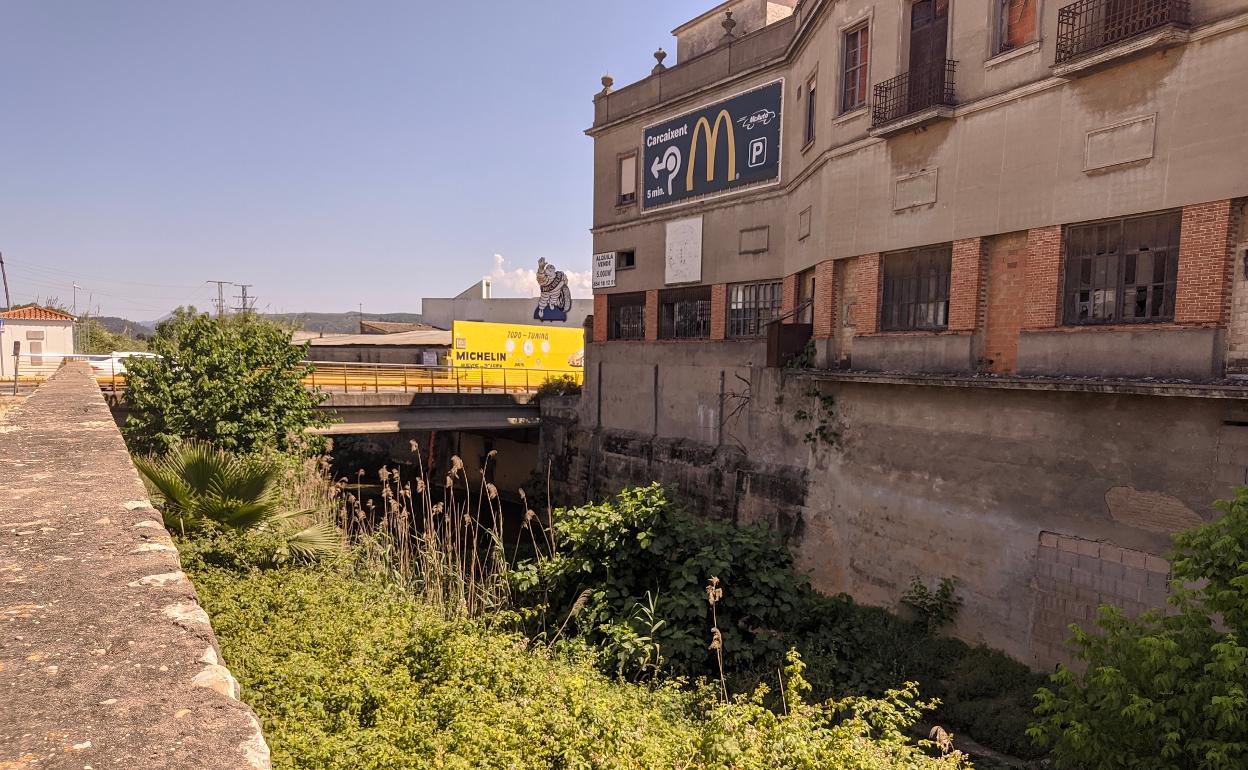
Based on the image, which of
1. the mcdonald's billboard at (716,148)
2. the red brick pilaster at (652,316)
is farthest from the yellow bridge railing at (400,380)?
the mcdonald's billboard at (716,148)

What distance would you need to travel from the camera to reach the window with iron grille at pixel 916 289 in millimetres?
12250

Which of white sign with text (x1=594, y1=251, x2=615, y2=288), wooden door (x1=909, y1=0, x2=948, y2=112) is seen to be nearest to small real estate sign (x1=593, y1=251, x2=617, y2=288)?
white sign with text (x1=594, y1=251, x2=615, y2=288)

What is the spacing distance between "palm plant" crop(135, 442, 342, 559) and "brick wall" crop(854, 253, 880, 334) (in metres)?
10.3

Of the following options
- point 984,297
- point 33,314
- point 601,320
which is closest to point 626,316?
point 601,320

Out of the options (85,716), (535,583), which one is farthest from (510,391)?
(85,716)

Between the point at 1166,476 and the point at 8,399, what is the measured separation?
21.6 m

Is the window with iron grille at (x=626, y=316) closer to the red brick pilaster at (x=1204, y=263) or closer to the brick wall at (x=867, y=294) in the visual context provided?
the brick wall at (x=867, y=294)

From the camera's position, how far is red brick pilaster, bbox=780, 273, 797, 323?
16797mm

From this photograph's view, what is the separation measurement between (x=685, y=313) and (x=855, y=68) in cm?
818

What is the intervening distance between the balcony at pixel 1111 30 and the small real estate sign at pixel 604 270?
14.2 meters

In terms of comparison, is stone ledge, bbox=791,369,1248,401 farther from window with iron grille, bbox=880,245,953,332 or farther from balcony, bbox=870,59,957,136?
balcony, bbox=870,59,957,136

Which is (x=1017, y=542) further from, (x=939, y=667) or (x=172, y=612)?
(x=172, y=612)

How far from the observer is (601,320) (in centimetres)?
2328

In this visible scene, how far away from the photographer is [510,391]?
2675 cm
